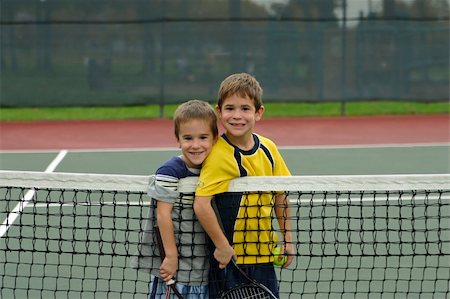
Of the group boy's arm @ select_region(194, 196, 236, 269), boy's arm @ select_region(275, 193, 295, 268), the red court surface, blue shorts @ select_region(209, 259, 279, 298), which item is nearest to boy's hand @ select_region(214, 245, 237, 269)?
boy's arm @ select_region(194, 196, 236, 269)

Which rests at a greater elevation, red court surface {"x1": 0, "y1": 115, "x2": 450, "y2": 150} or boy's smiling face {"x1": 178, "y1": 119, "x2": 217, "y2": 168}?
boy's smiling face {"x1": 178, "y1": 119, "x2": 217, "y2": 168}

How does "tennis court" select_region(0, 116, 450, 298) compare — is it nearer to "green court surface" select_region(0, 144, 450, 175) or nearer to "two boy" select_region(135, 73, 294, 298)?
"green court surface" select_region(0, 144, 450, 175)

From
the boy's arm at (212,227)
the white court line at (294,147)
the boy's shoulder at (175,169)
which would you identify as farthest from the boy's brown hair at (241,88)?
the white court line at (294,147)

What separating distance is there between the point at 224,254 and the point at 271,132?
829 centimetres

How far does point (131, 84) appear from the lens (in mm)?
12125

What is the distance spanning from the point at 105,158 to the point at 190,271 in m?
6.19

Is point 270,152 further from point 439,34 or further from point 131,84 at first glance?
point 439,34

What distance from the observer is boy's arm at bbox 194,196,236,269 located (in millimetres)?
2867

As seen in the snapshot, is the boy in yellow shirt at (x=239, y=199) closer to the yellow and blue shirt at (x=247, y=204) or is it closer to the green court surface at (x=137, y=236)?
the yellow and blue shirt at (x=247, y=204)

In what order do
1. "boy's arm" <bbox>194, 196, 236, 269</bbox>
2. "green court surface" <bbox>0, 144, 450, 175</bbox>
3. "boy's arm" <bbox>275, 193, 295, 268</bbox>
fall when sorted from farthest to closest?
"green court surface" <bbox>0, 144, 450, 175</bbox> → "boy's arm" <bbox>275, 193, 295, 268</bbox> → "boy's arm" <bbox>194, 196, 236, 269</bbox>

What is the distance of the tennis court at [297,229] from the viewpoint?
144 inches

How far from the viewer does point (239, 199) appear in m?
3.04

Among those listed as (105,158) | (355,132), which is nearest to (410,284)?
(105,158)

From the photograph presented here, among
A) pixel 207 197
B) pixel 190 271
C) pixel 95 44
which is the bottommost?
pixel 190 271
